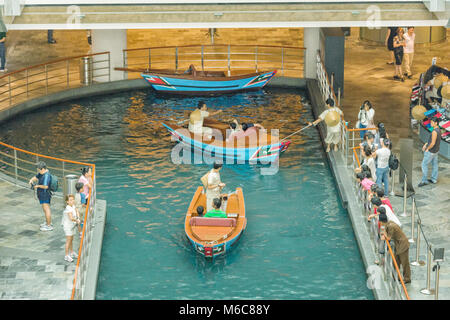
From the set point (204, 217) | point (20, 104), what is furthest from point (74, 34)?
point (204, 217)

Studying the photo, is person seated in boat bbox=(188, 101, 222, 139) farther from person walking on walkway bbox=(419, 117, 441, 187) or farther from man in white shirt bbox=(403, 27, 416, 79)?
man in white shirt bbox=(403, 27, 416, 79)

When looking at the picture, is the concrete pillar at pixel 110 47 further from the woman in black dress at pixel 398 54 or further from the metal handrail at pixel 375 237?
the metal handrail at pixel 375 237

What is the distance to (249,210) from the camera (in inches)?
745

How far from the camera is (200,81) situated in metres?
27.0

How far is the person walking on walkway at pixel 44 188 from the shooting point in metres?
16.9

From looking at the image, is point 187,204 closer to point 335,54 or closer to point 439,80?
point 439,80

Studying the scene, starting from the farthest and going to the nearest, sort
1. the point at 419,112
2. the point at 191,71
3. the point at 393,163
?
the point at 191,71
the point at 419,112
the point at 393,163

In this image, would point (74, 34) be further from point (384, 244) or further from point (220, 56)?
point (384, 244)

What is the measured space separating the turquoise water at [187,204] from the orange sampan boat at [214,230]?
30cm

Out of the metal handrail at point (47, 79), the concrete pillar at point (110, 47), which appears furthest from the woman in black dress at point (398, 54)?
the metal handrail at point (47, 79)

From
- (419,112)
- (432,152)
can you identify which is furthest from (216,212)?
(419,112)

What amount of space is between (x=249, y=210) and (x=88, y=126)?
728 centimetres

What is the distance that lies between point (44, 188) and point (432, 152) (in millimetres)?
8135

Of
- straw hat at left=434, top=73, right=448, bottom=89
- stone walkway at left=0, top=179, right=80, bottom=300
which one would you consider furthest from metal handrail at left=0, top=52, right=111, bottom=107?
straw hat at left=434, top=73, right=448, bottom=89
